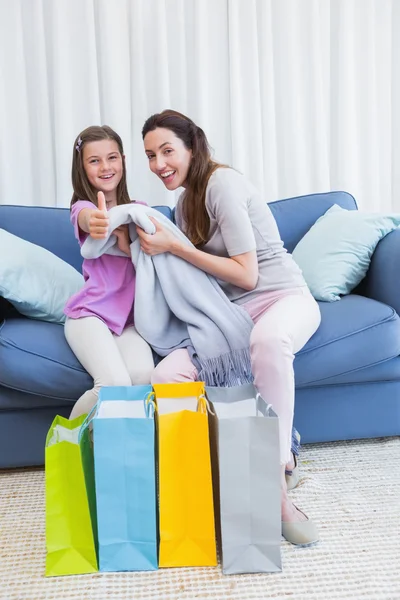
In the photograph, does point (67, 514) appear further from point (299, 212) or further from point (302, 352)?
point (299, 212)

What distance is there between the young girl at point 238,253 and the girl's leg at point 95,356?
11 cm

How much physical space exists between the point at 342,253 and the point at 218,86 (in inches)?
48.8

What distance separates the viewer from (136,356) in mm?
1581

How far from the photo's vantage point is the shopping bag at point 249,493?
1157 mm

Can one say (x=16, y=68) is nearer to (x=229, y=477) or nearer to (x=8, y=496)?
(x=8, y=496)

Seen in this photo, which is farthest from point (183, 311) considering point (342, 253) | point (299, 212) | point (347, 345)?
point (299, 212)

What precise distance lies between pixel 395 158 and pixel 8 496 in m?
2.56

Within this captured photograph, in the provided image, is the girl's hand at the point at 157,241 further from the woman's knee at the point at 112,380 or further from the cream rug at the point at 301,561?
the cream rug at the point at 301,561

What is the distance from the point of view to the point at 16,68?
254 centimetres

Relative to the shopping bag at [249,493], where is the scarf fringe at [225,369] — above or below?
above

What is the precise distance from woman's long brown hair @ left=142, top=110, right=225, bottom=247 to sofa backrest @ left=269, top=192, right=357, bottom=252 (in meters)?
0.62

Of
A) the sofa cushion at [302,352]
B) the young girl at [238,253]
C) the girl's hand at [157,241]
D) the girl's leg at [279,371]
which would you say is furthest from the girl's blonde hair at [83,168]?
the girl's leg at [279,371]

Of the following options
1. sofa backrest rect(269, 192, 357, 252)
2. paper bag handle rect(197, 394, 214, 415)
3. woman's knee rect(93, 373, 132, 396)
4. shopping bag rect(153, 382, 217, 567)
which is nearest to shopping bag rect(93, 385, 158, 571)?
shopping bag rect(153, 382, 217, 567)

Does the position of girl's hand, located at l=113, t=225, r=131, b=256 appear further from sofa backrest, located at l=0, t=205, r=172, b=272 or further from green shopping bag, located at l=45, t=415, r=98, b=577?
green shopping bag, located at l=45, t=415, r=98, b=577
